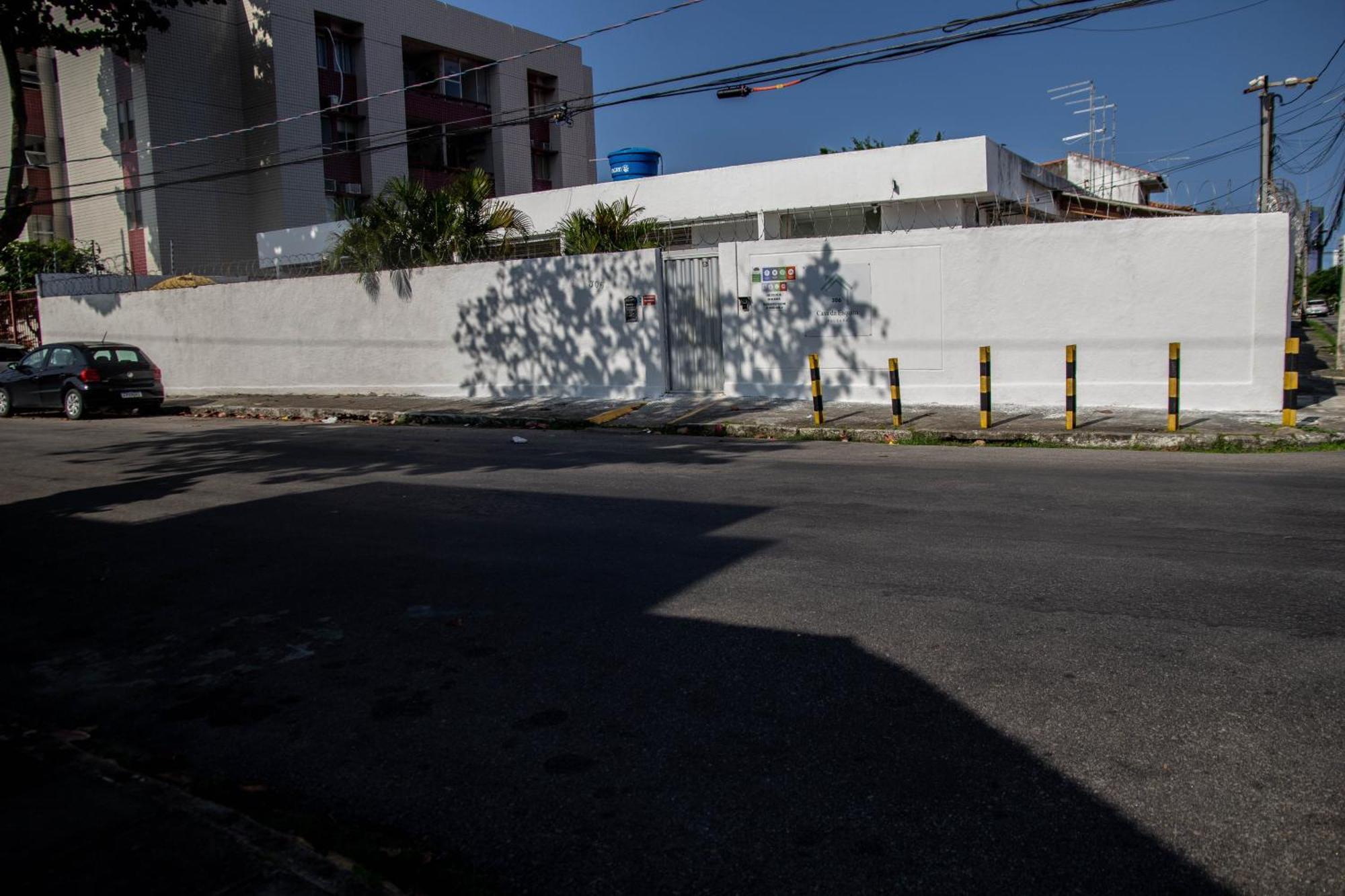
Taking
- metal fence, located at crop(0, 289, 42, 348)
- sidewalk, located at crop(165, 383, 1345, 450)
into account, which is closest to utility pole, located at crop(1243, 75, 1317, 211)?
sidewalk, located at crop(165, 383, 1345, 450)

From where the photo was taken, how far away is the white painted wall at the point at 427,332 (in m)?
18.0

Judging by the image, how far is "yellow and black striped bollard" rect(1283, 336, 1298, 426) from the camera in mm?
11969

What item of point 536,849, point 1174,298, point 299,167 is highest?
point 299,167

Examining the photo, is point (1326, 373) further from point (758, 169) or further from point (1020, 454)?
point (758, 169)

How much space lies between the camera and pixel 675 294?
691 inches

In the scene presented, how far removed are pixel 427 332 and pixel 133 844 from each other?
1787cm

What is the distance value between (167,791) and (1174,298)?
14248mm

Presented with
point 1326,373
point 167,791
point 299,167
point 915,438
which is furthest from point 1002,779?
point 299,167

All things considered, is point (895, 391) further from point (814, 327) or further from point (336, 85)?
point (336, 85)

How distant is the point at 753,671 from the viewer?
4.55m

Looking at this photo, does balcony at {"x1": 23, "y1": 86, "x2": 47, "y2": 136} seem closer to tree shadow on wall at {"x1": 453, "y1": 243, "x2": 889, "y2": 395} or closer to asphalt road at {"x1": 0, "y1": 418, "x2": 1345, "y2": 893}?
tree shadow on wall at {"x1": 453, "y1": 243, "x2": 889, "y2": 395}

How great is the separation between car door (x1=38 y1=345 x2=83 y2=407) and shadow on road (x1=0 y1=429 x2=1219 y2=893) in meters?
14.4

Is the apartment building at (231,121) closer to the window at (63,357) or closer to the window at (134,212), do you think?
the window at (134,212)

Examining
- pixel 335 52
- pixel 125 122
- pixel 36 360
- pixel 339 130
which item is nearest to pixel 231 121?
pixel 125 122
